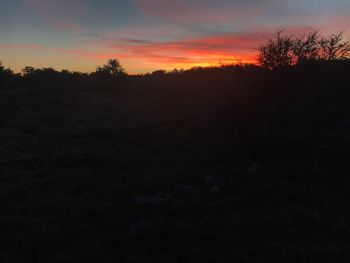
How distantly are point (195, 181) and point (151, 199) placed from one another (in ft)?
6.87

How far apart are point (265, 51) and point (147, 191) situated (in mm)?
20327

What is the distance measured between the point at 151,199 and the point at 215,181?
2.05 metres

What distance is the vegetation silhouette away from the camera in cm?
761

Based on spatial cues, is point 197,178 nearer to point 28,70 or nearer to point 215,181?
point 215,181

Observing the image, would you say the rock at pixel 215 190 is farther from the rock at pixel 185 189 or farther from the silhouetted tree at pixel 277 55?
the silhouetted tree at pixel 277 55

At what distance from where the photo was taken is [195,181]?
11.9 meters

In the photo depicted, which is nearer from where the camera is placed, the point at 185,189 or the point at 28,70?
the point at 185,189

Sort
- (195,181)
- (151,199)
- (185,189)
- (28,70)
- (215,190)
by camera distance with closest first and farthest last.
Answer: (151,199) → (215,190) → (185,189) → (195,181) → (28,70)

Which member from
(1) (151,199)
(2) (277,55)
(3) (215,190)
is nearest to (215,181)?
(3) (215,190)

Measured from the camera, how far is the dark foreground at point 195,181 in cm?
758

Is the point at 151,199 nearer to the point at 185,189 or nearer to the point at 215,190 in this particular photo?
the point at 185,189

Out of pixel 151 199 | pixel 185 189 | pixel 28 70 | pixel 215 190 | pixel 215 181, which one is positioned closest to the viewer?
pixel 151 199

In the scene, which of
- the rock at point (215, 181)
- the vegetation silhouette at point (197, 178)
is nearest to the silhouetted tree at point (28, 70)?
the vegetation silhouette at point (197, 178)

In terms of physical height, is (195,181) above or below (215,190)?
below
